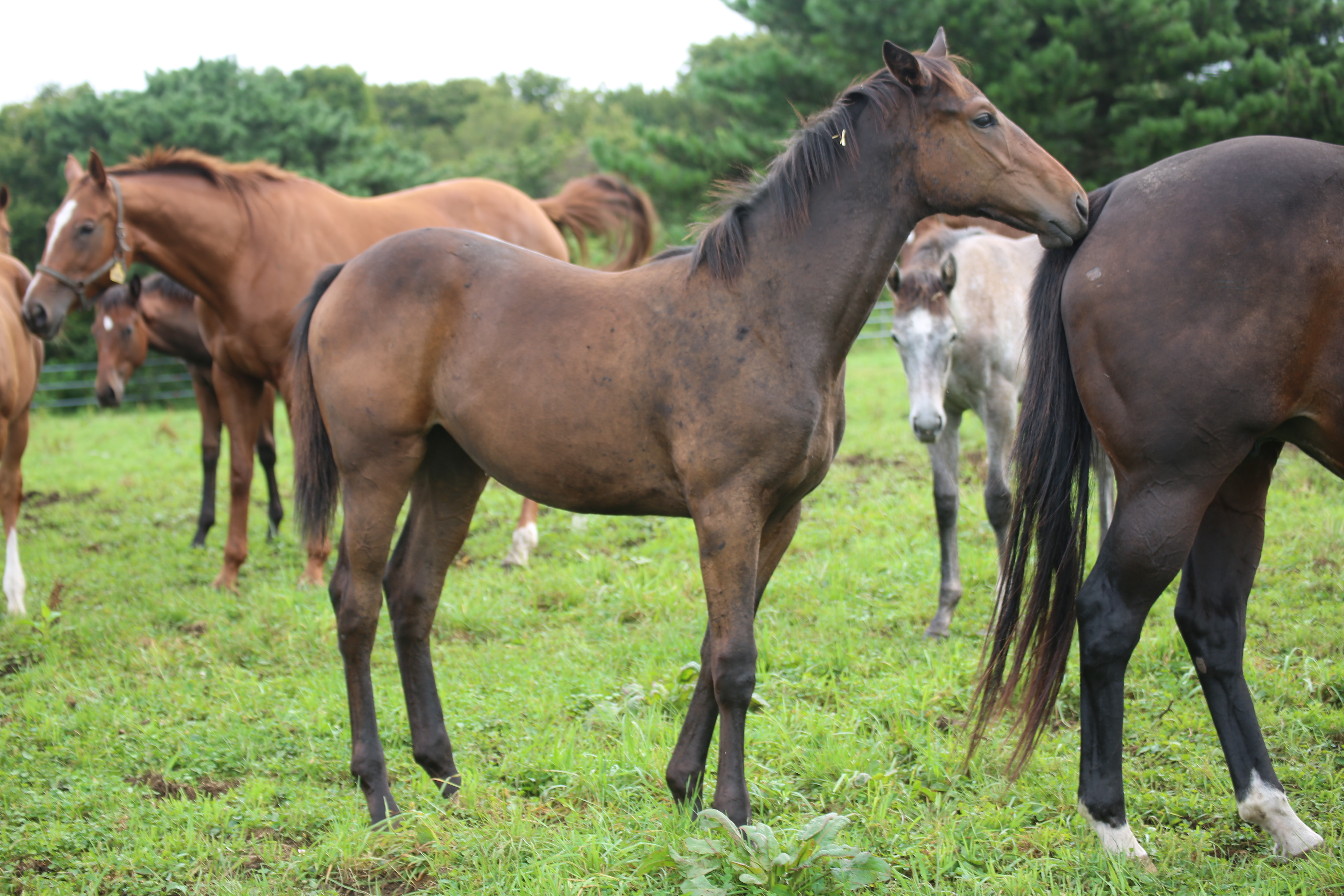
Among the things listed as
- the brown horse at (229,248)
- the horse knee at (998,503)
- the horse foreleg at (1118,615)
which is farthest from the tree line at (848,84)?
the horse foreleg at (1118,615)

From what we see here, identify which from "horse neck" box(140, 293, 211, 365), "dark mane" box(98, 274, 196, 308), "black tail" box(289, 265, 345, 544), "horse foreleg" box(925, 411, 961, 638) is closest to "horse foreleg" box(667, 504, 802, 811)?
"black tail" box(289, 265, 345, 544)

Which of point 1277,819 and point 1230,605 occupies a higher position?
point 1230,605

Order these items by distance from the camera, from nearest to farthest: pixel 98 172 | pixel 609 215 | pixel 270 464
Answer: pixel 98 172 → pixel 270 464 → pixel 609 215

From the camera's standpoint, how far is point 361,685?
3020 mm

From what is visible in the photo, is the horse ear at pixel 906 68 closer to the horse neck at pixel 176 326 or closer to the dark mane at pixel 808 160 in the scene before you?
the dark mane at pixel 808 160

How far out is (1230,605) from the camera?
2713 mm

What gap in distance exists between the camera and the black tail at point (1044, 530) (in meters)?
2.80

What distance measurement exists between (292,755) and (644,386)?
6.80ft

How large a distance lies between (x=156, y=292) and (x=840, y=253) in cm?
776

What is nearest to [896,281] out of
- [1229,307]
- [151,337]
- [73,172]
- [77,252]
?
[1229,307]

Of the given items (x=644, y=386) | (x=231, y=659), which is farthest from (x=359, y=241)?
(x=644, y=386)

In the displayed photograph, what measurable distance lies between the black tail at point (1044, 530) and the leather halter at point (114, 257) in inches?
192

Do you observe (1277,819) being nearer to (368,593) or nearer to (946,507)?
(946,507)

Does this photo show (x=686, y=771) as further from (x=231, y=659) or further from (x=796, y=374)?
(x=231, y=659)
